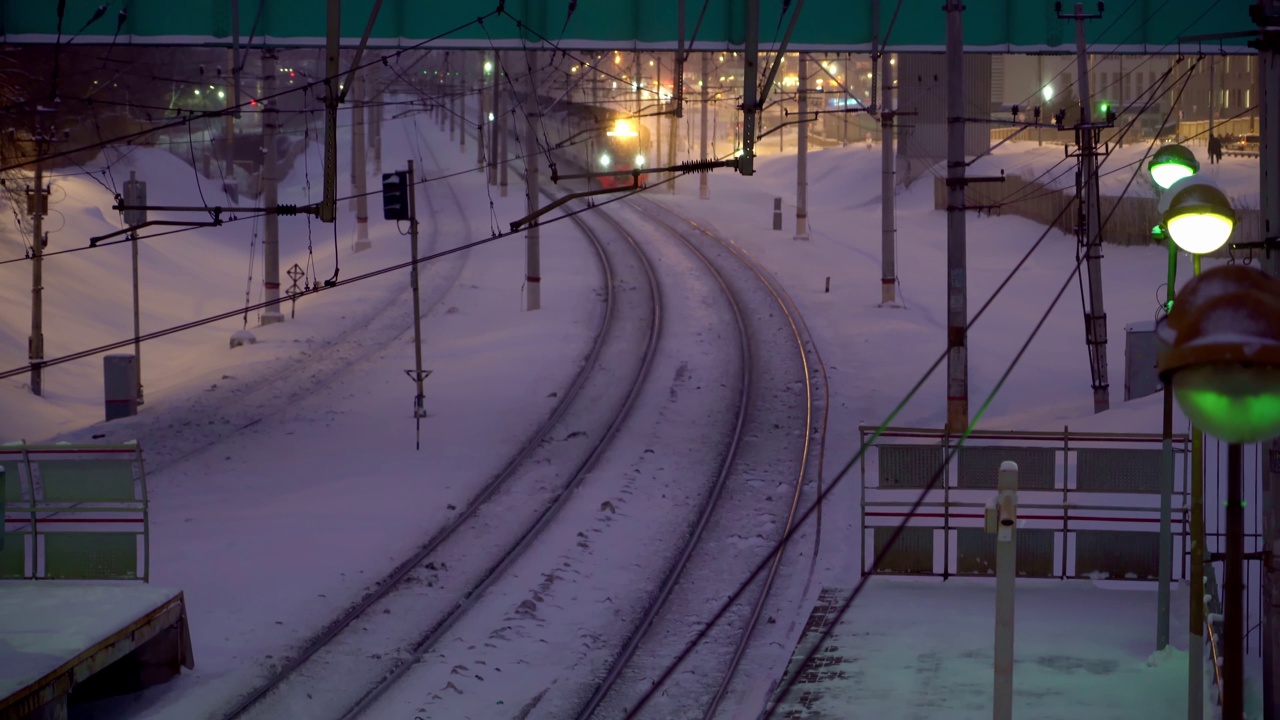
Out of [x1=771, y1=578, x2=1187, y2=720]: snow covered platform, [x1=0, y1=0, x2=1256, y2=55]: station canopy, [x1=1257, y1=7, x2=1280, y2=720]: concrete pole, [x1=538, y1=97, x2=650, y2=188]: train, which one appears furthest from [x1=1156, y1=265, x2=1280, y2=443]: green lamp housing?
[x1=538, y1=97, x2=650, y2=188]: train

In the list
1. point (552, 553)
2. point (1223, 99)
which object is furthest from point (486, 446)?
point (1223, 99)

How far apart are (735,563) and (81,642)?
6.90 m

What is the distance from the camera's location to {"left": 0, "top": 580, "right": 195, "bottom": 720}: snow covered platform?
9.41m

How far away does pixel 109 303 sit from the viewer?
113 ft

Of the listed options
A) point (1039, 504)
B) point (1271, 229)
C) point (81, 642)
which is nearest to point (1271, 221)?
point (1271, 229)

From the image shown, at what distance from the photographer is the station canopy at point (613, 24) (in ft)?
61.4

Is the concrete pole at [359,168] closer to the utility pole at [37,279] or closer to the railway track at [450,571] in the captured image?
the utility pole at [37,279]

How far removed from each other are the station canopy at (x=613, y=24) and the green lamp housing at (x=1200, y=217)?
12.8 m

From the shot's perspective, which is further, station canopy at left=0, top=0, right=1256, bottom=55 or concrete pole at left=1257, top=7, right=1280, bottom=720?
station canopy at left=0, top=0, right=1256, bottom=55

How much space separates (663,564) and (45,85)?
3179 centimetres

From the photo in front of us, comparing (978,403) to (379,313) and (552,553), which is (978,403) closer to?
(552,553)

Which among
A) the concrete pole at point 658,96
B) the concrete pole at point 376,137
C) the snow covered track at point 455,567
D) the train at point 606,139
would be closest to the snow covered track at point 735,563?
the snow covered track at point 455,567

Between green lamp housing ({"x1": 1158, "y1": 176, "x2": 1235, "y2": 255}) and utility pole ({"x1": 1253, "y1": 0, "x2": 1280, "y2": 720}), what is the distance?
1.23 metres

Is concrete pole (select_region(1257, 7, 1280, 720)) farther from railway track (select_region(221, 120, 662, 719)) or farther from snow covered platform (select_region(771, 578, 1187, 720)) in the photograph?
railway track (select_region(221, 120, 662, 719))
